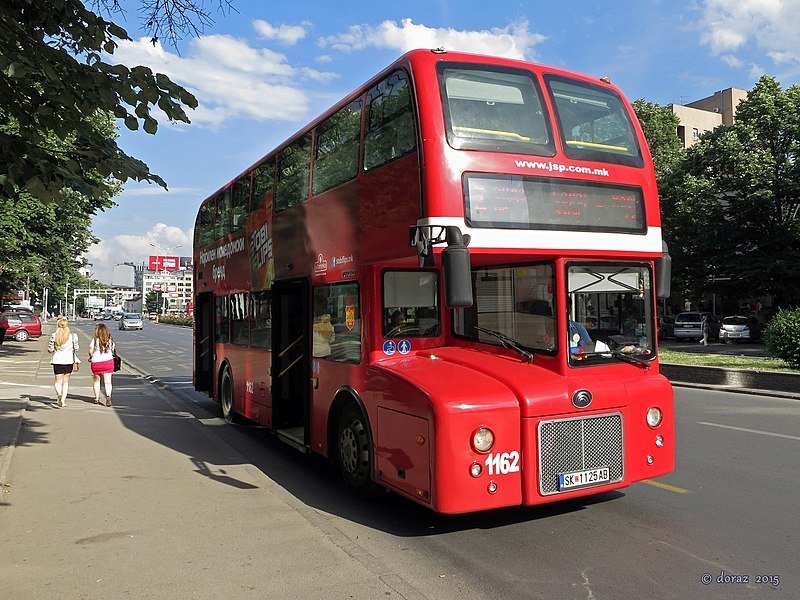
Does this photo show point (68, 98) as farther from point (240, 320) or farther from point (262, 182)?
point (240, 320)

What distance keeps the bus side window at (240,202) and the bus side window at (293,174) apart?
1.58 metres

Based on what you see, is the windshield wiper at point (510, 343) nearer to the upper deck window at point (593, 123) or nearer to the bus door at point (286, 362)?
the upper deck window at point (593, 123)

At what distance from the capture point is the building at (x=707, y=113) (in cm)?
6919

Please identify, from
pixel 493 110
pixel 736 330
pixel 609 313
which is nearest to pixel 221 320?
pixel 493 110

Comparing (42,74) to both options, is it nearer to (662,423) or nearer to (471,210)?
(471,210)

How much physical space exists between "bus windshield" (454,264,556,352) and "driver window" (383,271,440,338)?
287 mm

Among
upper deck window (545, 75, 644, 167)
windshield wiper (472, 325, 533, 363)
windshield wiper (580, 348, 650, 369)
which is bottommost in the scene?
windshield wiper (580, 348, 650, 369)

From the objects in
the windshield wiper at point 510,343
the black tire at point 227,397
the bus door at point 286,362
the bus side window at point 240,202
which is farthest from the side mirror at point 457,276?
the black tire at point 227,397

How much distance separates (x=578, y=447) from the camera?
547cm

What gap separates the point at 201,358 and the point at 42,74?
877 cm

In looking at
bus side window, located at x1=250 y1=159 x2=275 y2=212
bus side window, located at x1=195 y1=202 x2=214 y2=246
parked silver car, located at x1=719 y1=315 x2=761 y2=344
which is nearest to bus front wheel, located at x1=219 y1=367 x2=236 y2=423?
bus side window, located at x1=195 y1=202 x2=214 y2=246

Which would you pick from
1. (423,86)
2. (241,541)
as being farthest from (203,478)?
(423,86)

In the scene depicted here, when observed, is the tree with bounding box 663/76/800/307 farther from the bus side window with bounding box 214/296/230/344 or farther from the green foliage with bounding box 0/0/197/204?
the green foliage with bounding box 0/0/197/204

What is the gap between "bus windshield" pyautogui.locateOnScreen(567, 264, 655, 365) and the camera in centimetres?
568
